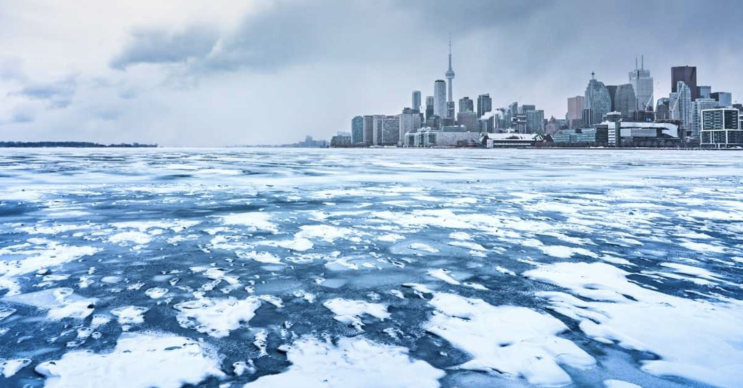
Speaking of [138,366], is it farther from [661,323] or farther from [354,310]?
[661,323]

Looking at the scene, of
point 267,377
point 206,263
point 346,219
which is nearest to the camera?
point 267,377

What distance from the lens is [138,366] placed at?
3.85 metres

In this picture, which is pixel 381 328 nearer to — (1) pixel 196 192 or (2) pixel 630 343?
(2) pixel 630 343

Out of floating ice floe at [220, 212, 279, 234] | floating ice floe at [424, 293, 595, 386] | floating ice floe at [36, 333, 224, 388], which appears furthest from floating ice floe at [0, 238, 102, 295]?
floating ice floe at [424, 293, 595, 386]

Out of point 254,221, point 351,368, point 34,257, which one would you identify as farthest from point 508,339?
point 254,221

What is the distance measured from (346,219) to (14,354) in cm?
740

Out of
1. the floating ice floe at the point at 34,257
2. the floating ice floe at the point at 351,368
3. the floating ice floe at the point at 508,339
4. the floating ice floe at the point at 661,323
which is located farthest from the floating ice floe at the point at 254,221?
the floating ice floe at the point at 351,368

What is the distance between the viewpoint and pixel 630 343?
4.27 metres

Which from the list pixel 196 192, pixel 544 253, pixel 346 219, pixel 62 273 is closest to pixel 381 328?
pixel 544 253

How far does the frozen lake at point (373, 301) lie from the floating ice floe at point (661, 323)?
0.07ft

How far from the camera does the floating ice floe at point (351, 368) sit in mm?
3594

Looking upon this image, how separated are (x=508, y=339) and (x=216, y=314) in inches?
106

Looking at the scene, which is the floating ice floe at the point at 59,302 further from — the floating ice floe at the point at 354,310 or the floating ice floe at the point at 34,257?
the floating ice floe at the point at 354,310

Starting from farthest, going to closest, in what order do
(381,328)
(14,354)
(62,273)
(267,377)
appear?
1. (62,273)
2. (381,328)
3. (14,354)
4. (267,377)
